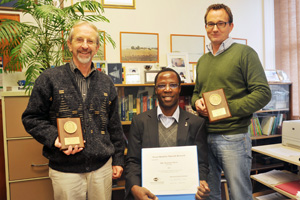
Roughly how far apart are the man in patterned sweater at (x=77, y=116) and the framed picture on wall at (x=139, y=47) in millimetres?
1577

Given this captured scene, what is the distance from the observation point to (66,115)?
144 centimetres

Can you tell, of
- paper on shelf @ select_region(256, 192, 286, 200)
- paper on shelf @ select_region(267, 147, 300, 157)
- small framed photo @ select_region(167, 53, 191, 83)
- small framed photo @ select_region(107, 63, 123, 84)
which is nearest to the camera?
paper on shelf @ select_region(267, 147, 300, 157)

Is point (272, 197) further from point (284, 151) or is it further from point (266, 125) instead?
point (266, 125)

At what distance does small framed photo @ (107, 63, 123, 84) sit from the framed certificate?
1523 mm

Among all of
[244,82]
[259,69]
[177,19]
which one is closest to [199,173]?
[244,82]

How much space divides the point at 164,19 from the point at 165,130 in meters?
2.15

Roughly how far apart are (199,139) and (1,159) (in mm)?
2288

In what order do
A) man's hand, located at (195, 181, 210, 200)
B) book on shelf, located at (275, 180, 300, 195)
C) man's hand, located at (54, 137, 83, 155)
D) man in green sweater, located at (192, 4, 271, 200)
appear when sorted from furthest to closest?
1. book on shelf, located at (275, 180, 300, 195)
2. man in green sweater, located at (192, 4, 271, 200)
3. man's hand, located at (195, 181, 210, 200)
4. man's hand, located at (54, 137, 83, 155)

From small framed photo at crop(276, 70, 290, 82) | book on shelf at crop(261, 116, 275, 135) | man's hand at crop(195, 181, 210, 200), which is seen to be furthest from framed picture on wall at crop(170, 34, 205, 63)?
man's hand at crop(195, 181, 210, 200)

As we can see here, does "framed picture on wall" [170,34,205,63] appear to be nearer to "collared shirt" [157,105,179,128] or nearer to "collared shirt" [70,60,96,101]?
"collared shirt" [157,105,179,128]

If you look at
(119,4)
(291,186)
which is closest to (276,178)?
(291,186)

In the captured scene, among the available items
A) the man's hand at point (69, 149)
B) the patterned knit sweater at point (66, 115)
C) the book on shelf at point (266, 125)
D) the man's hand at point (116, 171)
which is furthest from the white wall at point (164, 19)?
the man's hand at point (69, 149)

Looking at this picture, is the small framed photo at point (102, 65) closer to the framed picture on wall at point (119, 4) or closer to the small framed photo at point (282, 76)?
the framed picture on wall at point (119, 4)

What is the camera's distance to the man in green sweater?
1561 millimetres
